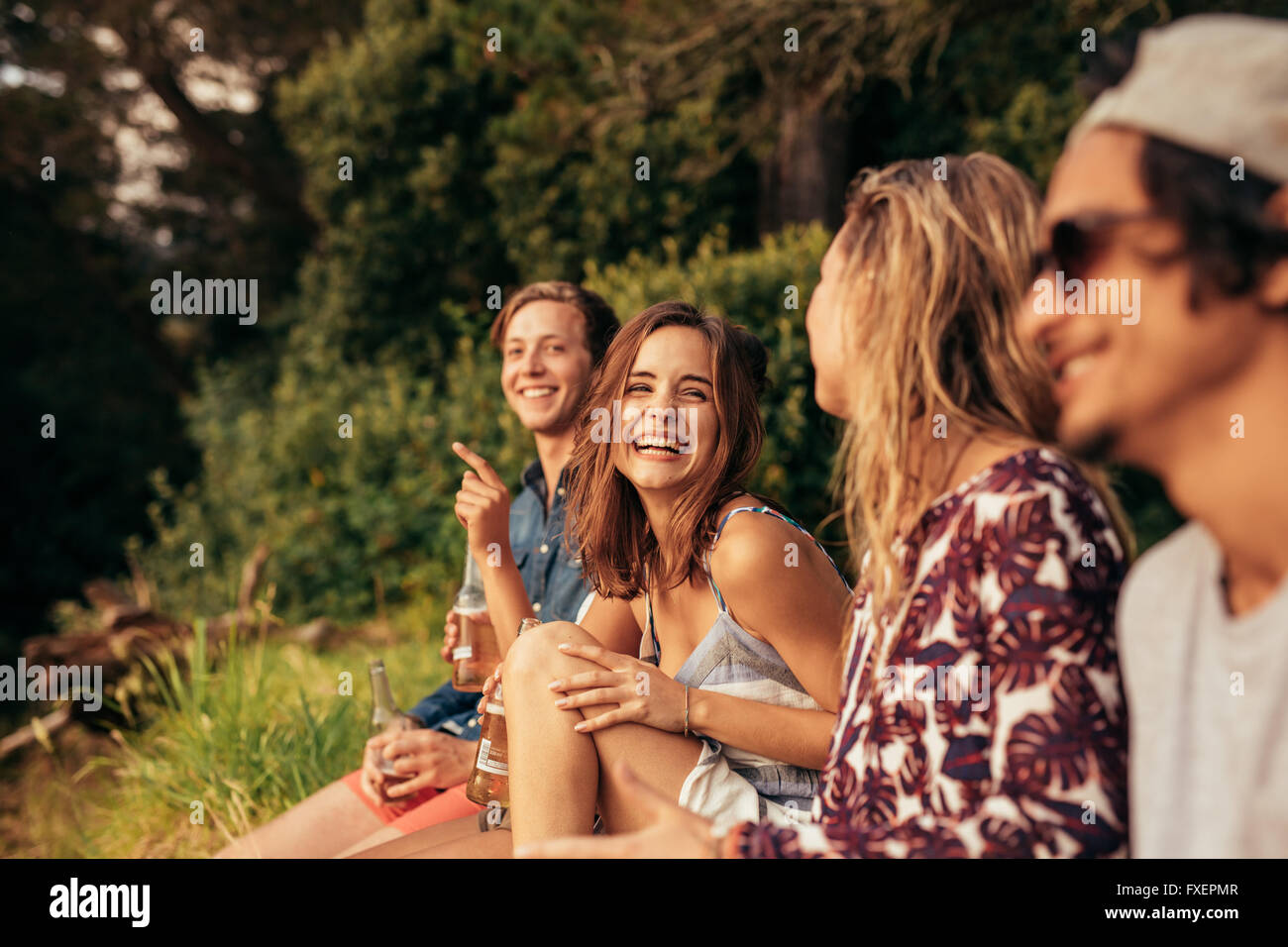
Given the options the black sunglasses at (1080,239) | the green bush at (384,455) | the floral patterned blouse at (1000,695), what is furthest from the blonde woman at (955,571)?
the green bush at (384,455)

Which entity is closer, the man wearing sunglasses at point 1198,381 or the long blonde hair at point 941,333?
the man wearing sunglasses at point 1198,381

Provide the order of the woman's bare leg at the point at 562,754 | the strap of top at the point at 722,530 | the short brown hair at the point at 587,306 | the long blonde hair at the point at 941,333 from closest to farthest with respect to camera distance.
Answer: the long blonde hair at the point at 941,333
the woman's bare leg at the point at 562,754
the strap of top at the point at 722,530
the short brown hair at the point at 587,306

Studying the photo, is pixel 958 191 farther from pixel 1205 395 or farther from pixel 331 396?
pixel 331 396

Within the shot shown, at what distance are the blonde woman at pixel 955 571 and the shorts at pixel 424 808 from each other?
1.32 metres

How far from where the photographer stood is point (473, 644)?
3.20 m

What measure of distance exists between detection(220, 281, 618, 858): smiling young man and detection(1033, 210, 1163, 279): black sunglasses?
173cm

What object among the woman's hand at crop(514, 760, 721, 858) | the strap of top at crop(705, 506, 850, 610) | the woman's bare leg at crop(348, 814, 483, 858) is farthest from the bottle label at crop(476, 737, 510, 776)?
the woman's hand at crop(514, 760, 721, 858)

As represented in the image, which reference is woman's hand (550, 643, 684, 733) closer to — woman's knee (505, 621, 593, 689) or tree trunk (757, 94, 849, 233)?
woman's knee (505, 621, 593, 689)

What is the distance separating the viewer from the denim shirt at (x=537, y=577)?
321 centimetres

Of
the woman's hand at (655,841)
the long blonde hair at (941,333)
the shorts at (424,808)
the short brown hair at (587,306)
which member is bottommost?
the shorts at (424,808)

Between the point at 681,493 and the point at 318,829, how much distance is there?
4.72 feet

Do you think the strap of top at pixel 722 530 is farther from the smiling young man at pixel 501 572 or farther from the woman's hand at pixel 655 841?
the woman's hand at pixel 655 841

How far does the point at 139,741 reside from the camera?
16.3 feet

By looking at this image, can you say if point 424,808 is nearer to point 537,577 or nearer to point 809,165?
point 537,577
